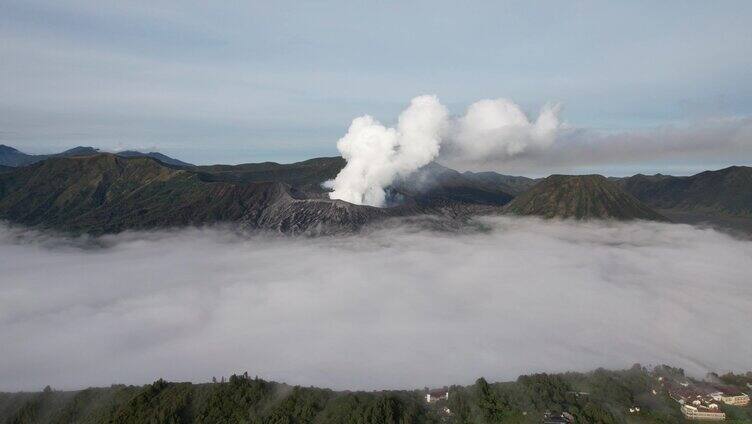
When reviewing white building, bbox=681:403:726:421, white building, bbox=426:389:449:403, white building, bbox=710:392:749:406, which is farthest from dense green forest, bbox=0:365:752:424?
white building, bbox=681:403:726:421

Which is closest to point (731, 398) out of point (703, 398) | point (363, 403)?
point (703, 398)

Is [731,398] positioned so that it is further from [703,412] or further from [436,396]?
[436,396]

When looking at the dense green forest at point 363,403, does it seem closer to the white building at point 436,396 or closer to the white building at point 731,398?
the white building at point 436,396

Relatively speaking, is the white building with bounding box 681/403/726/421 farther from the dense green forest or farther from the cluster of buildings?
the dense green forest

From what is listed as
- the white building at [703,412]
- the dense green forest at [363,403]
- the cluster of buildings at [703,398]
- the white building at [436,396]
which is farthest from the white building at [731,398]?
the white building at [436,396]

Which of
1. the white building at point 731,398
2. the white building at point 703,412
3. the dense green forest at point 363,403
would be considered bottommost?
the dense green forest at point 363,403

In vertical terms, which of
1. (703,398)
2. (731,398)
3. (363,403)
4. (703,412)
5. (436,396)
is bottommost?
(363,403)

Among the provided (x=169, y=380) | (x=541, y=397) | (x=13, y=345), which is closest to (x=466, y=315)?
(x=541, y=397)

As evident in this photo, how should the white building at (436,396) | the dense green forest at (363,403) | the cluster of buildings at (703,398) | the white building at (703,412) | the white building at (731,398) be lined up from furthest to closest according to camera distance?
the white building at (436,396) < the white building at (731,398) < the dense green forest at (363,403) < the cluster of buildings at (703,398) < the white building at (703,412)

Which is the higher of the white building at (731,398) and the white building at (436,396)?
the white building at (731,398)
